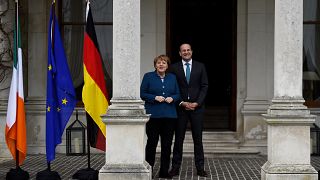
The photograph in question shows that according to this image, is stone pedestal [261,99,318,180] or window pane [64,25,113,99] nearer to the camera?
stone pedestal [261,99,318,180]

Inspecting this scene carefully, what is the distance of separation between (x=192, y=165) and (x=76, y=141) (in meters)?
2.95

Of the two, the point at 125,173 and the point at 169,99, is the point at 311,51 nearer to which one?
the point at 169,99

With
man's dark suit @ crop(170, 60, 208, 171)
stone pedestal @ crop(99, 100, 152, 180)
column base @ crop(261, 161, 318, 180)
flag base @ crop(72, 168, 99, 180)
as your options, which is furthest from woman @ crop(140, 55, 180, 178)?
column base @ crop(261, 161, 318, 180)

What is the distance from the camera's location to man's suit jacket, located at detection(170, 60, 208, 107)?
32.8 feet

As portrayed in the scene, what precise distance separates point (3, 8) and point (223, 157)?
598cm

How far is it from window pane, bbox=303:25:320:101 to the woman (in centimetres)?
504

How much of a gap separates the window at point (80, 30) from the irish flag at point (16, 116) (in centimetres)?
401

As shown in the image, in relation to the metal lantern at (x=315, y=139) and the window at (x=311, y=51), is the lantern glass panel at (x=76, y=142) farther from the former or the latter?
the window at (x=311, y=51)

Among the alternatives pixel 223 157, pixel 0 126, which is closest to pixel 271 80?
pixel 223 157

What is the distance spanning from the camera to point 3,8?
12.8 meters

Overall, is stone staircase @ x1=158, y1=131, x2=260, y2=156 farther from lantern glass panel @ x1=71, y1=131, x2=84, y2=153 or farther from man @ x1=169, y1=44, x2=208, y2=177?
man @ x1=169, y1=44, x2=208, y2=177

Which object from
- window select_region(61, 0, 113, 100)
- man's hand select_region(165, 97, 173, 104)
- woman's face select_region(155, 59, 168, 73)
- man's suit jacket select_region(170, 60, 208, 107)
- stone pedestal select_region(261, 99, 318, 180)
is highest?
window select_region(61, 0, 113, 100)

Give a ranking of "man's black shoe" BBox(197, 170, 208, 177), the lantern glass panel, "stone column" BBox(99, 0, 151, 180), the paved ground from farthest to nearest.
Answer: the lantern glass panel → the paved ground → "man's black shoe" BBox(197, 170, 208, 177) → "stone column" BBox(99, 0, 151, 180)

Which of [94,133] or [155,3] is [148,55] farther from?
[94,133]
